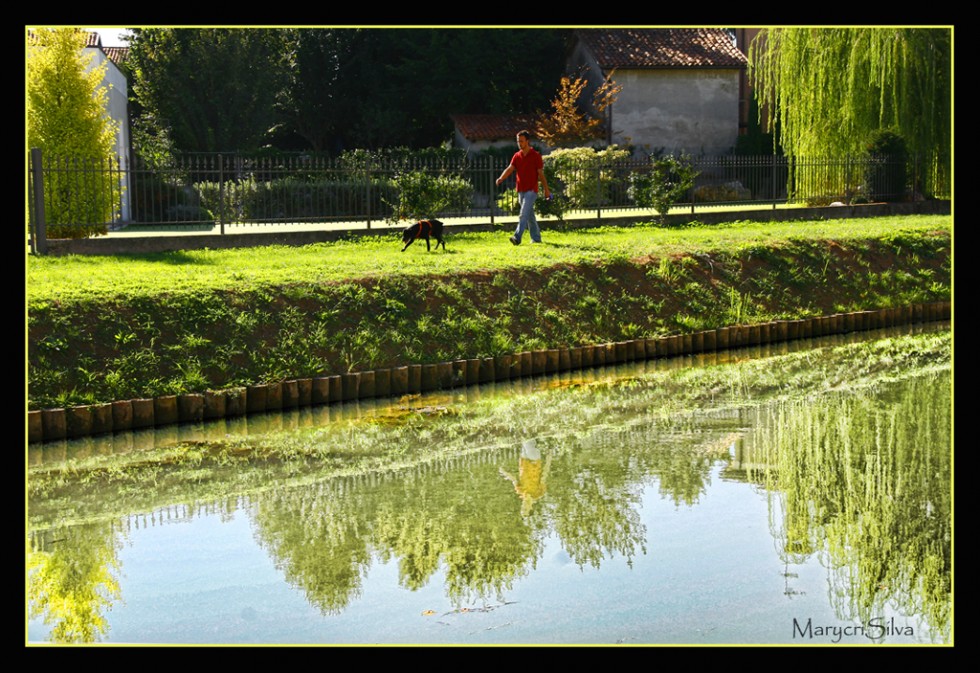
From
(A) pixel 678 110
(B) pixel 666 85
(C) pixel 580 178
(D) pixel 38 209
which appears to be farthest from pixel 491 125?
(D) pixel 38 209

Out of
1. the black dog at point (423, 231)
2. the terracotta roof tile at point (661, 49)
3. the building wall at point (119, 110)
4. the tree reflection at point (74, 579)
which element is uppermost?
the terracotta roof tile at point (661, 49)

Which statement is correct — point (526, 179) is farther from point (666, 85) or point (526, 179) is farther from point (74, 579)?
point (666, 85)

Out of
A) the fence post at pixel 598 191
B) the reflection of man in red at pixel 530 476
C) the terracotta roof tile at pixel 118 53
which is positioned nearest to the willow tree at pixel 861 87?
the fence post at pixel 598 191

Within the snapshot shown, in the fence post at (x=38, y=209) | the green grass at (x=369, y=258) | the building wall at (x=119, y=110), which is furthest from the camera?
the building wall at (x=119, y=110)

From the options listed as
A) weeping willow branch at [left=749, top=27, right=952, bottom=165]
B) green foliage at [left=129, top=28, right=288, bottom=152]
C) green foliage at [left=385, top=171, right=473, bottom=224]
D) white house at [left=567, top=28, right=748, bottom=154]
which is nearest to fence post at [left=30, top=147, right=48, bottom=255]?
green foliage at [left=385, top=171, right=473, bottom=224]

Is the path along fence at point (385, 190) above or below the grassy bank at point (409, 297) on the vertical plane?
above

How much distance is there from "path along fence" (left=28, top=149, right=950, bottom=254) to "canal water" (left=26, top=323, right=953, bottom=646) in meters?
10.8

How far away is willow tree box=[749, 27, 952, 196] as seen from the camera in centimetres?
3034

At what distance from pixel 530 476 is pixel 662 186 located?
18.5m

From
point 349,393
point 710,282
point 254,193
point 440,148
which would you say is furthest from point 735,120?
point 349,393

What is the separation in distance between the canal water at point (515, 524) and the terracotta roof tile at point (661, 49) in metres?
32.3

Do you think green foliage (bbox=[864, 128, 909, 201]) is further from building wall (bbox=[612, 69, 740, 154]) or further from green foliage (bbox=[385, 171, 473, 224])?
building wall (bbox=[612, 69, 740, 154])

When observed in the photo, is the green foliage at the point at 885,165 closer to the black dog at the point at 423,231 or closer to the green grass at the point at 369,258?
the green grass at the point at 369,258

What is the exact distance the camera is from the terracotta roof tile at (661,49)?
4444cm
